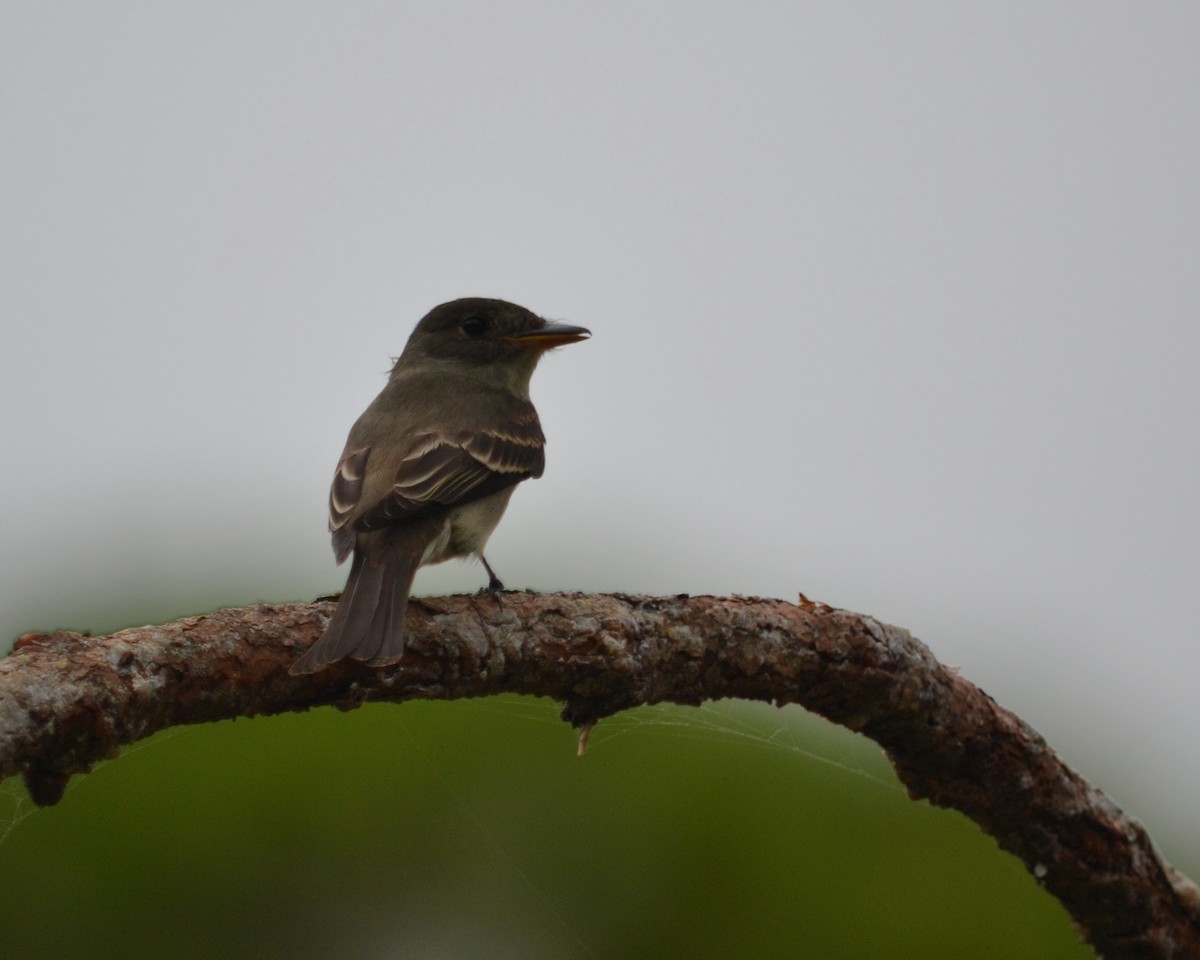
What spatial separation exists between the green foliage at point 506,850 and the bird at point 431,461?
3.16ft

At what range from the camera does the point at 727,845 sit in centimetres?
602

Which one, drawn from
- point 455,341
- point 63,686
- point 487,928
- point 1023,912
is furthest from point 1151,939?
point 455,341

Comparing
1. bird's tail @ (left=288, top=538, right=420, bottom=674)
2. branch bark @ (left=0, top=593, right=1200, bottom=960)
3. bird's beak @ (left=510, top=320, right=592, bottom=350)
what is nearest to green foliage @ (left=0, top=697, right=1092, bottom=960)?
branch bark @ (left=0, top=593, right=1200, bottom=960)

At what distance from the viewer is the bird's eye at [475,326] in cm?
764

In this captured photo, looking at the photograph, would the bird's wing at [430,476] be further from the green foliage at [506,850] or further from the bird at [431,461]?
the green foliage at [506,850]

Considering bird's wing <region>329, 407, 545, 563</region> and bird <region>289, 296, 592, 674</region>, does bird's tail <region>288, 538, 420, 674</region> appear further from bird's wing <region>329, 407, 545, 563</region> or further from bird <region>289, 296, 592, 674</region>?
bird's wing <region>329, 407, 545, 563</region>

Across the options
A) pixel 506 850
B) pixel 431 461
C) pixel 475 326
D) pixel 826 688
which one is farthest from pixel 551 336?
pixel 826 688

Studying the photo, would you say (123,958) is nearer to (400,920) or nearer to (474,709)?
(400,920)

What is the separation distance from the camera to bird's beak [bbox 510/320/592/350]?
23.9 feet

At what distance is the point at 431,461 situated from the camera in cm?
591

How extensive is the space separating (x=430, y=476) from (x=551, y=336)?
1812 mm

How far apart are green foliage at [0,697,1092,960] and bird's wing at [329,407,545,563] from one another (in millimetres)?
1031

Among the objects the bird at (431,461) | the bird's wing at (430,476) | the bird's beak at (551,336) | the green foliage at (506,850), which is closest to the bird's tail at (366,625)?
the bird at (431,461)

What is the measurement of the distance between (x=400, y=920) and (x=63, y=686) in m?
2.73
